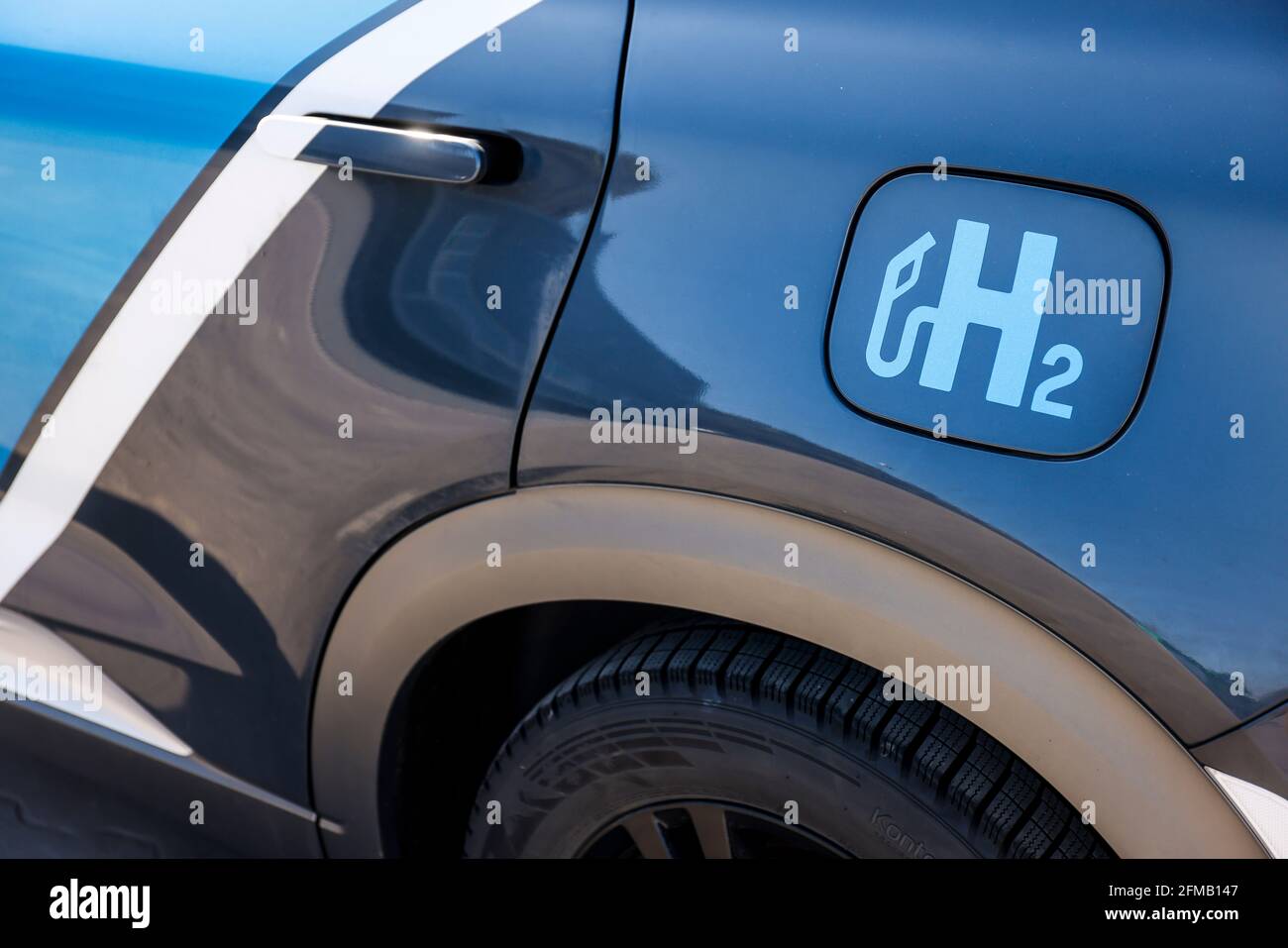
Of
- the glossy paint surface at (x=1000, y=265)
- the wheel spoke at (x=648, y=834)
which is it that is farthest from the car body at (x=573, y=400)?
the wheel spoke at (x=648, y=834)

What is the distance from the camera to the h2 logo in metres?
1.06

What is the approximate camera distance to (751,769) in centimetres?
131

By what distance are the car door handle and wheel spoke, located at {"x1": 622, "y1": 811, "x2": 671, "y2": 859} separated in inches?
32.3

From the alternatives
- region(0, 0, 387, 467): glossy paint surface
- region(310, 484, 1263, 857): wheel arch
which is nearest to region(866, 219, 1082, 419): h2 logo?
region(310, 484, 1263, 857): wheel arch

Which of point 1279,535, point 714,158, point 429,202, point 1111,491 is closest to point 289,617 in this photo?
point 429,202

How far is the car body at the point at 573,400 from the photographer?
3.45ft

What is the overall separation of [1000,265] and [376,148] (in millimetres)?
714

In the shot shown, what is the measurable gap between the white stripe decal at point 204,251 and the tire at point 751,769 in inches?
26.7

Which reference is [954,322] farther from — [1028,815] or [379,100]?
[379,100]

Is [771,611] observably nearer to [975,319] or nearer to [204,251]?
[975,319]
